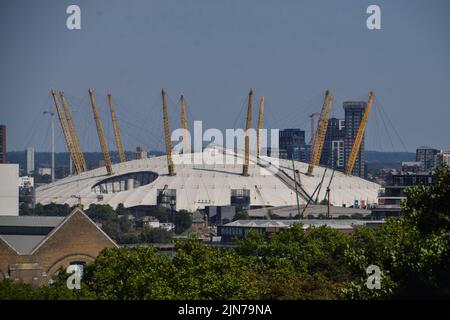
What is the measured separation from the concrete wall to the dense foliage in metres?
47.1

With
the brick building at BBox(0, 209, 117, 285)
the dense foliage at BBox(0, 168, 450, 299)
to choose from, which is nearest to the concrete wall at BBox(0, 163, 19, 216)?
the brick building at BBox(0, 209, 117, 285)

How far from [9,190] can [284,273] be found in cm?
5841

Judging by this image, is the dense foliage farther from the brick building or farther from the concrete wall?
the concrete wall

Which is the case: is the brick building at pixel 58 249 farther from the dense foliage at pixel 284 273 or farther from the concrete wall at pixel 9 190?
the concrete wall at pixel 9 190

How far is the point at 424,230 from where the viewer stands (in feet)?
175

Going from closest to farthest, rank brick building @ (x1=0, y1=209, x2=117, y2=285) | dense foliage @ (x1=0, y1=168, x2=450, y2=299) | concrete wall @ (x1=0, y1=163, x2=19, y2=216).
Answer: dense foliage @ (x1=0, y1=168, x2=450, y2=299) < brick building @ (x1=0, y1=209, x2=117, y2=285) < concrete wall @ (x1=0, y1=163, x2=19, y2=216)

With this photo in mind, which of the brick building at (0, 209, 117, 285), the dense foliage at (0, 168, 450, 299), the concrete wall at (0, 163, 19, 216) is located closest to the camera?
the dense foliage at (0, 168, 450, 299)

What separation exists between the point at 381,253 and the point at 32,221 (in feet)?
154

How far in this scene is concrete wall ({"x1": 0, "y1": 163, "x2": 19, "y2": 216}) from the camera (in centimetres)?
12531

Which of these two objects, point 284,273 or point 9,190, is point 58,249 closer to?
point 284,273

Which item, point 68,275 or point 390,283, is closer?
point 390,283
